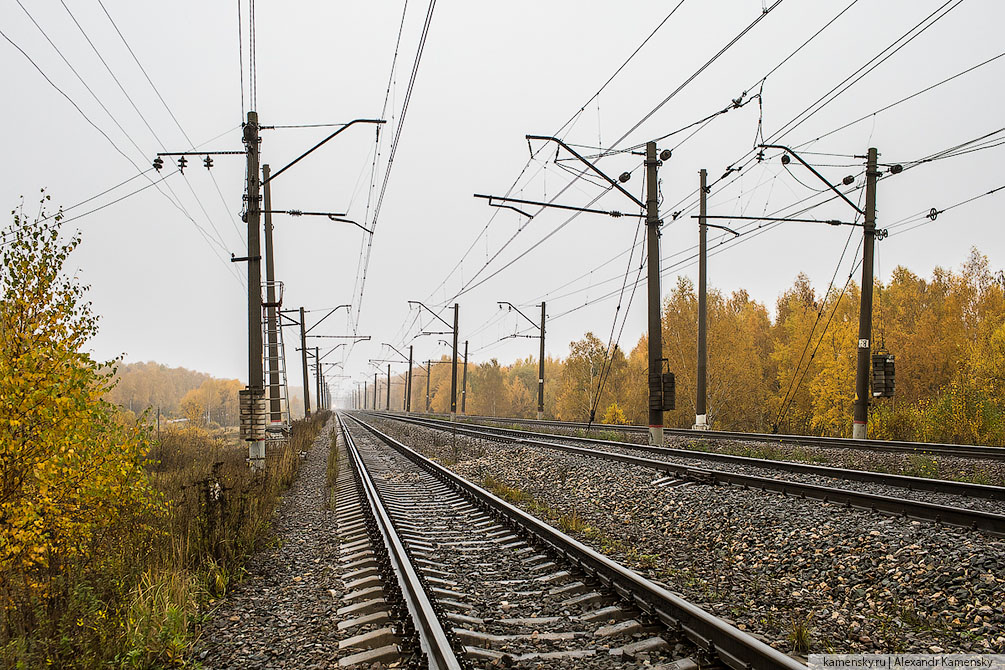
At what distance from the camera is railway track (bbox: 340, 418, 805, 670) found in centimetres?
408

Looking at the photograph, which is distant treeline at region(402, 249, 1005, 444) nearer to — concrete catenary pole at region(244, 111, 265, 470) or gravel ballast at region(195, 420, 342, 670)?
concrete catenary pole at region(244, 111, 265, 470)

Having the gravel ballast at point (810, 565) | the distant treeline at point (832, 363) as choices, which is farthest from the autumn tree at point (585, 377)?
the gravel ballast at point (810, 565)

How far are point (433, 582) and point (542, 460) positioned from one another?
902 cm

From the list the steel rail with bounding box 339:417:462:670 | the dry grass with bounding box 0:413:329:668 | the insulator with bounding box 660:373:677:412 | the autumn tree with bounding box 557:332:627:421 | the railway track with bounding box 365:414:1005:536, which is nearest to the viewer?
the steel rail with bounding box 339:417:462:670

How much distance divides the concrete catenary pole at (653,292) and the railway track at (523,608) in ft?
26.7

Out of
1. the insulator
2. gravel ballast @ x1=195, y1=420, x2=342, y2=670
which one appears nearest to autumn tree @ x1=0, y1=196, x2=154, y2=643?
gravel ballast @ x1=195, y1=420, x2=342, y2=670

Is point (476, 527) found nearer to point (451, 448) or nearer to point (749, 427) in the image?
point (451, 448)

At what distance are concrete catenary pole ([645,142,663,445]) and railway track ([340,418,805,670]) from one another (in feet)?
26.7

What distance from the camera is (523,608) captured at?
5.28 m

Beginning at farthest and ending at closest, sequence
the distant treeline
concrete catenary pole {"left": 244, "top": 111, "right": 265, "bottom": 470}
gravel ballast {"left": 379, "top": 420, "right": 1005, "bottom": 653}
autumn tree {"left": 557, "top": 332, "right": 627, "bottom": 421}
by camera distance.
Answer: autumn tree {"left": 557, "top": 332, "right": 627, "bottom": 421}, the distant treeline, concrete catenary pole {"left": 244, "top": 111, "right": 265, "bottom": 470}, gravel ballast {"left": 379, "top": 420, "right": 1005, "bottom": 653}

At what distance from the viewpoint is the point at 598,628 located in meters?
4.68

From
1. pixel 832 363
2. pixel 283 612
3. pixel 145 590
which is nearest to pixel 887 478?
pixel 283 612

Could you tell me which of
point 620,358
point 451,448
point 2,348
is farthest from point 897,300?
point 2,348

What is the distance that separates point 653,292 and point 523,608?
12518mm
